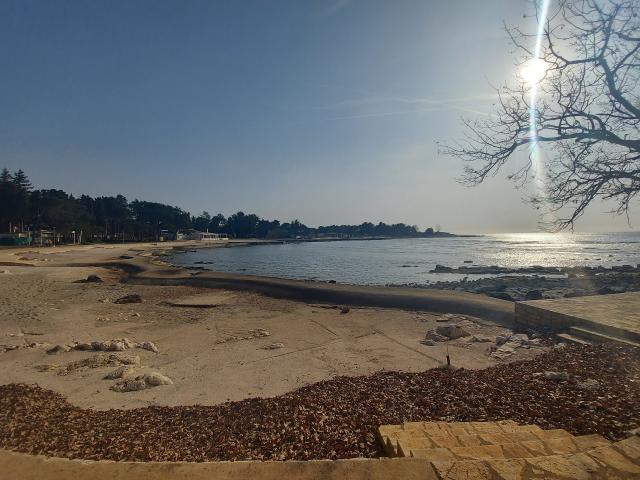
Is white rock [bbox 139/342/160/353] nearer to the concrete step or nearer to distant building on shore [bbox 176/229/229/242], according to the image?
the concrete step

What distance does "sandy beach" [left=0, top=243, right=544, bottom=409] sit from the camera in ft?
23.2

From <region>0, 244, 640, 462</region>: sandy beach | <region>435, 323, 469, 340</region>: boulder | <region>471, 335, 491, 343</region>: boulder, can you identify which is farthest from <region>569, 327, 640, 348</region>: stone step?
<region>435, 323, 469, 340</region>: boulder

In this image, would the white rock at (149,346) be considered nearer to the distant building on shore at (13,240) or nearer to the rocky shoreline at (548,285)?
the rocky shoreline at (548,285)

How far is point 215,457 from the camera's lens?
3854mm

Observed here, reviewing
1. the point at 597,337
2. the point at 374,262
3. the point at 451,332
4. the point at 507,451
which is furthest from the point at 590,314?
the point at 374,262

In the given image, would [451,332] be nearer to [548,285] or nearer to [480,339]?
[480,339]

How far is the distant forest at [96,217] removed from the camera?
256 feet

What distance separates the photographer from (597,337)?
834 cm

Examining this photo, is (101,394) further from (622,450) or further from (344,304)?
(344,304)

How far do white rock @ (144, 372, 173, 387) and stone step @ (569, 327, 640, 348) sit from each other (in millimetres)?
9314

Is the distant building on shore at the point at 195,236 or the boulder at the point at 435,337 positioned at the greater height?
the distant building on shore at the point at 195,236

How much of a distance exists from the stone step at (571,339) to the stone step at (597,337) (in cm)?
11

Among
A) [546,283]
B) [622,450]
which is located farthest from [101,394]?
[546,283]

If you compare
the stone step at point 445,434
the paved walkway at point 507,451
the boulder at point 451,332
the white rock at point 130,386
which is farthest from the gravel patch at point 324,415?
the boulder at point 451,332
